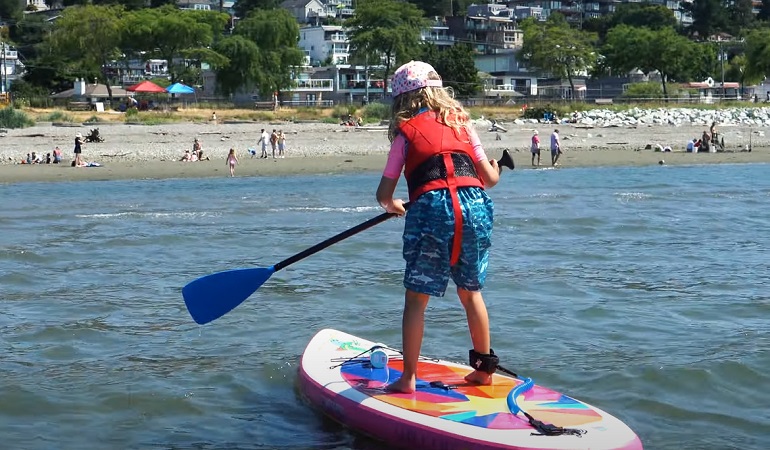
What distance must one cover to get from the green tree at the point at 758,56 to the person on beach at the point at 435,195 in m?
70.9

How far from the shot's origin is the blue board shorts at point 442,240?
495 cm

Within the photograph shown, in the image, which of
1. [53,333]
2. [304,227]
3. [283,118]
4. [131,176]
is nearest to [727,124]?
[283,118]

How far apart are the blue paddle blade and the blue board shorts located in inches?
53.3

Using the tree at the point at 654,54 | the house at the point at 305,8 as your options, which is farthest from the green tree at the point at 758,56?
the house at the point at 305,8

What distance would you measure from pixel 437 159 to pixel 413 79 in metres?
0.42

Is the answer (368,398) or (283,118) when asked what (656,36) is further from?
(368,398)

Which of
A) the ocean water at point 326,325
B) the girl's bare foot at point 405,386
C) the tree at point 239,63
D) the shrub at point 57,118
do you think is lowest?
the ocean water at point 326,325

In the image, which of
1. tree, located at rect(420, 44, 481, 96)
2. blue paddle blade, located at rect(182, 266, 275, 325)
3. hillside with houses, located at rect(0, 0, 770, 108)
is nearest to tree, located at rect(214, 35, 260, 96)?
hillside with houses, located at rect(0, 0, 770, 108)

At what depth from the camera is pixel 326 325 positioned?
7652 mm

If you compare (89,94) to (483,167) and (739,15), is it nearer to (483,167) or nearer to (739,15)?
(483,167)

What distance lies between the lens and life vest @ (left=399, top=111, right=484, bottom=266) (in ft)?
16.4

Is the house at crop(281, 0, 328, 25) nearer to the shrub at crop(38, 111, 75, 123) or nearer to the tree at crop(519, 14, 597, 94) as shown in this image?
the tree at crop(519, 14, 597, 94)

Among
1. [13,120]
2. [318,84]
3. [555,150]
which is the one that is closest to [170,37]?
[318,84]

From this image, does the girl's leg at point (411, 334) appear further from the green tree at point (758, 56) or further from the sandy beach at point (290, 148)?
the green tree at point (758, 56)
